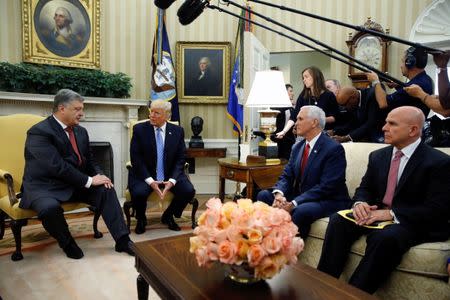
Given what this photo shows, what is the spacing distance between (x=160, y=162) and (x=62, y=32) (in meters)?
2.54

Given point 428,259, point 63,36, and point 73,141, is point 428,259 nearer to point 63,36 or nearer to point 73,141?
point 73,141

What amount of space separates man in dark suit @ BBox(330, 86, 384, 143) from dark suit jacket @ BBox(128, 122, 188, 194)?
60.9 inches

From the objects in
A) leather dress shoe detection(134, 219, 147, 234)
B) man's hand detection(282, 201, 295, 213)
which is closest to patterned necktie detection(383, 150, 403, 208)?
man's hand detection(282, 201, 295, 213)

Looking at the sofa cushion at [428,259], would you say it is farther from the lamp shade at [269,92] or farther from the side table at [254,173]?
the lamp shade at [269,92]

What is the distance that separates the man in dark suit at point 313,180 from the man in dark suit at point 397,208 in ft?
Answer: 0.88

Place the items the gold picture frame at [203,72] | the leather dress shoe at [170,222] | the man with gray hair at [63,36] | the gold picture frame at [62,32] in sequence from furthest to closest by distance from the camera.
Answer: the gold picture frame at [203,72] → the man with gray hair at [63,36] → the gold picture frame at [62,32] → the leather dress shoe at [170,222]

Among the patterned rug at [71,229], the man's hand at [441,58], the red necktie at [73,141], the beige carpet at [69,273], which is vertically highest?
the man's hand at [441,58]

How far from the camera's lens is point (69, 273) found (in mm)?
2568

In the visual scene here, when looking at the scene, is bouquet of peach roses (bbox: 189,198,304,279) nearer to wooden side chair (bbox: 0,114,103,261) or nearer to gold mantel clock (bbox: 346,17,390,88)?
wooden side chair (bbox: 0,114,103,261)

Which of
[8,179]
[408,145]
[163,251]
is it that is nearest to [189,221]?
[8,179]

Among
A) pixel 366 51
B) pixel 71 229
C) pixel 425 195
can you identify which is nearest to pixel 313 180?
pixel 425 195

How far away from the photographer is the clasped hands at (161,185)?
3.41 m

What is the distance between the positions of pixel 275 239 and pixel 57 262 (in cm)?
217

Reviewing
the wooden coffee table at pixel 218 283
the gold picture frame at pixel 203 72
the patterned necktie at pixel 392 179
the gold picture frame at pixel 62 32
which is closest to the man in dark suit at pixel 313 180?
the patterned necktie at pixel 392 179
